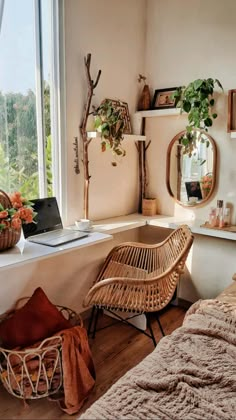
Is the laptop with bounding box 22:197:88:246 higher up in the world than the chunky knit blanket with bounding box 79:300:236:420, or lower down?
higher up

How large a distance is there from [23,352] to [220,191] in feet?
5.88

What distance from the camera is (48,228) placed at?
6.86ft

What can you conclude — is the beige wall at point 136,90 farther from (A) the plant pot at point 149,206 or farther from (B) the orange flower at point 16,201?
(B) the orange flower at point 16,201

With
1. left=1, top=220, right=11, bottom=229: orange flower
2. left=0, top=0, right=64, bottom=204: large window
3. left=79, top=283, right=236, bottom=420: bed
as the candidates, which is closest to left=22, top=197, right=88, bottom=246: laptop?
left=0, top=0, right=64, bottom=204: large window

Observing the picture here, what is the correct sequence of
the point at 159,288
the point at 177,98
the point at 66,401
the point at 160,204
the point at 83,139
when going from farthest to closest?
the point at 160,204 → the point at 177,98 → the point at 83,139 → the point at 159,288 → the point at 66,401

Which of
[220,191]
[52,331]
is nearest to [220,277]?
[220,191]

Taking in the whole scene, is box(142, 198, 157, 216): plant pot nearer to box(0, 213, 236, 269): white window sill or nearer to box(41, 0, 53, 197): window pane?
box(0, 213, 236, 269): white window sill

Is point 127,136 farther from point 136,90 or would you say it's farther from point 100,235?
point 100,235

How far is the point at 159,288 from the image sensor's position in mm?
1971

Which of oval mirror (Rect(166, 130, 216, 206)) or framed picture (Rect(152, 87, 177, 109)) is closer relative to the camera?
oval mirror (Rect(166, 130, 216, 206))

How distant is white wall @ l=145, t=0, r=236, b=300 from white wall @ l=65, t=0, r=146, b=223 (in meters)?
0.17

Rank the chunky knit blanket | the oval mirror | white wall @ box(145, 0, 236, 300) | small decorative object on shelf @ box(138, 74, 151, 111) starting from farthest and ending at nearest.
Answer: small decorative object on shelf @ box(138, 74, 151, 111) → the oval mirror → white wall @ box(145, 0, 236, 300) → the chunky knit blanket

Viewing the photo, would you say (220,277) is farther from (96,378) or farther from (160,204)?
(96,378)

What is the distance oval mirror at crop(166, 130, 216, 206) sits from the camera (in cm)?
248
